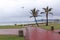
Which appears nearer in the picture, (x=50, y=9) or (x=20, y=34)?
(x=20, y=34)

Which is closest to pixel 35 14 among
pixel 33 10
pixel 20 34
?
pixel 33 10

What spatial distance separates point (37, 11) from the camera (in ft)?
181

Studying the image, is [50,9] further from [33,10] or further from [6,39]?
[6,39]

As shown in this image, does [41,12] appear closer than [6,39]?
No

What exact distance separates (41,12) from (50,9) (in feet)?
7.92

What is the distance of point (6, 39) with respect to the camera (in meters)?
16.9

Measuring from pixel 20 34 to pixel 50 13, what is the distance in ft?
112

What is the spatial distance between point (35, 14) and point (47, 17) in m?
3.57

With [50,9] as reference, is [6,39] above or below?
below

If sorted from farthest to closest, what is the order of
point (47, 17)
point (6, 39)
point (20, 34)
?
point (47, 17), point (20, 34), point (6, 39)

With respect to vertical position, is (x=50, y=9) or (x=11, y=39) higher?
(x=50, y=9)

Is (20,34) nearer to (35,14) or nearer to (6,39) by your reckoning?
(6,39)

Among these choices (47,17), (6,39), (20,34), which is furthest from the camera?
(47,17)

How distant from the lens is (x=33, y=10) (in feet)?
179
